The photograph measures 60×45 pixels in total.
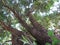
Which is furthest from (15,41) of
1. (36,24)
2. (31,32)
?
(36,24)

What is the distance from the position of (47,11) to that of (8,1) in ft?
3.76

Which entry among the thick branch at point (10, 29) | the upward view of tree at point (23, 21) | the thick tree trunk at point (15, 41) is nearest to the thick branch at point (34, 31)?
the upward view of tree at point (23, 21)

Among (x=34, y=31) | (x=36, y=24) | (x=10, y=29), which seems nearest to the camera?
(x=10, y=29)

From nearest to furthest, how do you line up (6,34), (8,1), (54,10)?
(8,1) < (6,34) < (54,10)

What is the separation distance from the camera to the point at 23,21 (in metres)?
3.87

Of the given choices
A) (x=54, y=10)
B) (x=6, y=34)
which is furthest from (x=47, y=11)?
(x=6, y=34)

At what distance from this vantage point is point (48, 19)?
15.1 ft

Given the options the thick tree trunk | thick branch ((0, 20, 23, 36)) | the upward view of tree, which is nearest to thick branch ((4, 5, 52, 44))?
the upward view of tree

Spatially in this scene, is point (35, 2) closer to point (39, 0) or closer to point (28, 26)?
point (39, 0)

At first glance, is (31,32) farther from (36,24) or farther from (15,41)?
(15,41)

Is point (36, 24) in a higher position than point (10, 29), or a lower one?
higher

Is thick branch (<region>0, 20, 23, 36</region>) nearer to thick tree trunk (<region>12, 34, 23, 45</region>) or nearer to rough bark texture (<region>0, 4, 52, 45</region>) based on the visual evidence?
rough bark texture (<region>0, 4, 52, 45</region>)

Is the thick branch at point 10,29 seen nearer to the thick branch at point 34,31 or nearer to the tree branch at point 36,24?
the thick branch at point 34,31

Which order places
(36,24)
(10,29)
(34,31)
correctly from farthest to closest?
(36,24) < (34,31) < (10,29)
